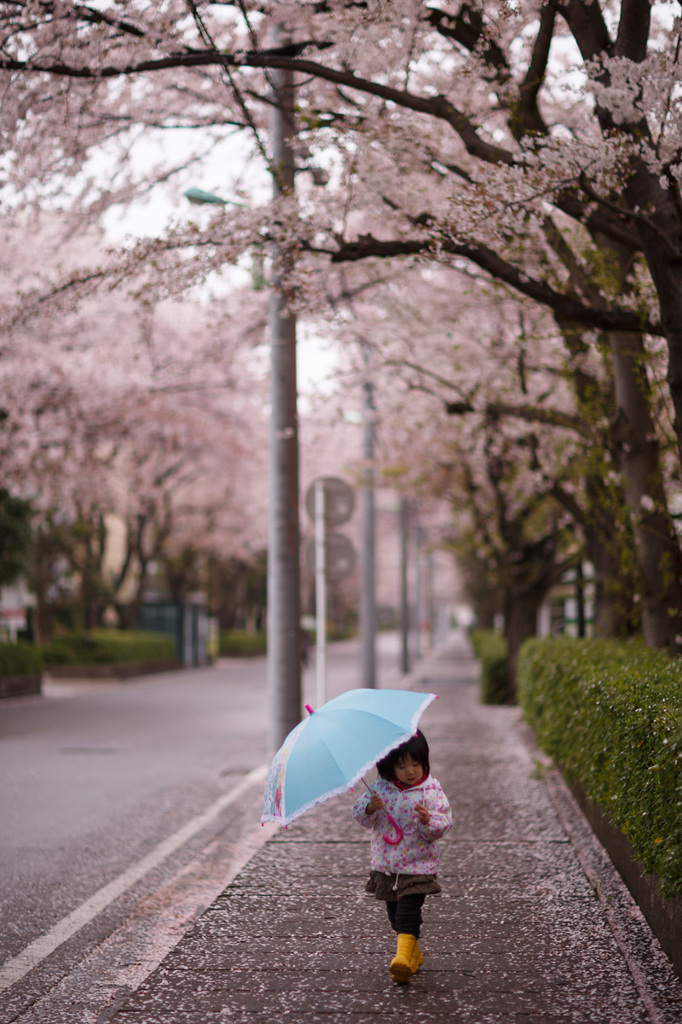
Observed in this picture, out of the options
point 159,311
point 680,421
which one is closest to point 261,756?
point 680,421

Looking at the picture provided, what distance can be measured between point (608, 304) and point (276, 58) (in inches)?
116

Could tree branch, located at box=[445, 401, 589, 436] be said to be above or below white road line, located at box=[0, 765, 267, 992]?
above

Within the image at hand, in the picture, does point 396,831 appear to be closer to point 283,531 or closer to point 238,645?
point 283,531

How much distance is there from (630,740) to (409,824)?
3.98ft

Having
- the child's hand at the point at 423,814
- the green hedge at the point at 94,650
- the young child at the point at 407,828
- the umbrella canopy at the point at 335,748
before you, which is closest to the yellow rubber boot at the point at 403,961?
the young child at the point at 407,828

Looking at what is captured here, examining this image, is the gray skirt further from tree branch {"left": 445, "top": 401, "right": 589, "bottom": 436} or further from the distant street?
tree branch {"left": 445, "top": 401, "right": 589, "bottom": 436}

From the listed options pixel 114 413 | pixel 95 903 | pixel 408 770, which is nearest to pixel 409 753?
pixel 408 770

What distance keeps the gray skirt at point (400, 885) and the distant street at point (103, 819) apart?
1449mm

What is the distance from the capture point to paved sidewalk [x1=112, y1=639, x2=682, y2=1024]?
4.02m

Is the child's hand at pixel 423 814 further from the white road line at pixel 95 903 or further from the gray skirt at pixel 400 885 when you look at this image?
the white road line at pixel 95 903

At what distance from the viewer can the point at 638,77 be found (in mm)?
5812

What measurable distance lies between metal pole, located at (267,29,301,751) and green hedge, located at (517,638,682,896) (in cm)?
263

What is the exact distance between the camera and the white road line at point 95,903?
4.85m

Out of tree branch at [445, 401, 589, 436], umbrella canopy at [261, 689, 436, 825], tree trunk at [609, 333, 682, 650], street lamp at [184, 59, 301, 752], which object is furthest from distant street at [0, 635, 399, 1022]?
tree branch at [445, 401, 589, 436]
